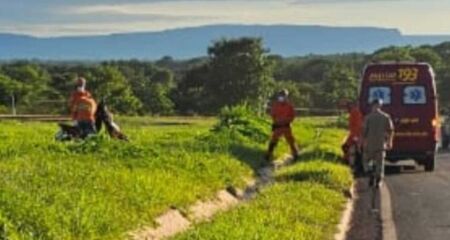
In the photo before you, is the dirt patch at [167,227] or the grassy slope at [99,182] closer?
the grassy slope at [99,182]

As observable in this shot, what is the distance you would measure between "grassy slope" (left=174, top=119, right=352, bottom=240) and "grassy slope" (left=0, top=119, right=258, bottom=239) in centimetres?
91

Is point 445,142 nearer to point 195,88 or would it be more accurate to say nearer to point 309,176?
point 309,176

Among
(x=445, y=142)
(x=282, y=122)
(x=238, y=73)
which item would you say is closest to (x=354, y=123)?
(x=282, y=122)

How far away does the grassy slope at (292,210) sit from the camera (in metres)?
12.3

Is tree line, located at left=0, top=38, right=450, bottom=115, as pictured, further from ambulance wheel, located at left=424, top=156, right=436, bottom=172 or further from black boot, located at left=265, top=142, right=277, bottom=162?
ambulance wheel, located at left=424, top=156, right=436, bottom=172

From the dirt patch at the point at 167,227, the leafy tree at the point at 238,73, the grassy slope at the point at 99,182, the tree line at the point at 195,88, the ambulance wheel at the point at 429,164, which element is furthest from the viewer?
the leafy tree at the point at 238,73

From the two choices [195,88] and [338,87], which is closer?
[195,88]

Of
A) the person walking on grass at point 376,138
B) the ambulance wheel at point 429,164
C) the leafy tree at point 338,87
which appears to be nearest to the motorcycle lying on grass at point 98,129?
the person walking on grass at point 376,138

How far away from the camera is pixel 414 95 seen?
25.0m

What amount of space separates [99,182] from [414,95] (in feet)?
41.1

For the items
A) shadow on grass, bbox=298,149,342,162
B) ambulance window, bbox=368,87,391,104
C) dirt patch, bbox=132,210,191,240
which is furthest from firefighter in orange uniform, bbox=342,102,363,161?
dirt patch, bbox=132,210,191,240

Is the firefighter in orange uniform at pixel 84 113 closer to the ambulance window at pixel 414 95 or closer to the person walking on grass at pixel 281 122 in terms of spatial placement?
the person walking on grass at pixel 281 122

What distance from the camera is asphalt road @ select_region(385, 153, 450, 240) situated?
14.4 meters

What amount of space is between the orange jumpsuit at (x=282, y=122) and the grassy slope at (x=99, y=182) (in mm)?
2208
